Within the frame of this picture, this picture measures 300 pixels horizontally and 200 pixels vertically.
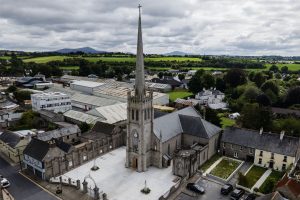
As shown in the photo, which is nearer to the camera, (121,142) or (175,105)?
(121,142)

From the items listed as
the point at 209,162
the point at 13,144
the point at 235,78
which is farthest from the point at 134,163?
the point at 235,78

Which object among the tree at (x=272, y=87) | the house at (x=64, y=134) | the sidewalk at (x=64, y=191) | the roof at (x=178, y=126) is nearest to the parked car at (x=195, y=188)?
the roof at (x=178, y=126)

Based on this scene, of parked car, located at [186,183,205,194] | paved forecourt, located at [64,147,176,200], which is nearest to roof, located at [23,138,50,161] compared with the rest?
paved forecourt, located at [64,147,176,200]

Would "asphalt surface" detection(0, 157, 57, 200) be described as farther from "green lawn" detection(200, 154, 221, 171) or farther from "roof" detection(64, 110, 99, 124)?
"green lawn" detection(200, 154, 221, 171)

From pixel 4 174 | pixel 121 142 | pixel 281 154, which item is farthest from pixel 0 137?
pixel 281 154

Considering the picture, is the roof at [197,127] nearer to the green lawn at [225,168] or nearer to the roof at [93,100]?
the green lawn at [225,168]

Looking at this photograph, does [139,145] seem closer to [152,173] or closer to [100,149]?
[152,173]

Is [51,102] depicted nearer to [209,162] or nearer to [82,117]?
[82,117]
